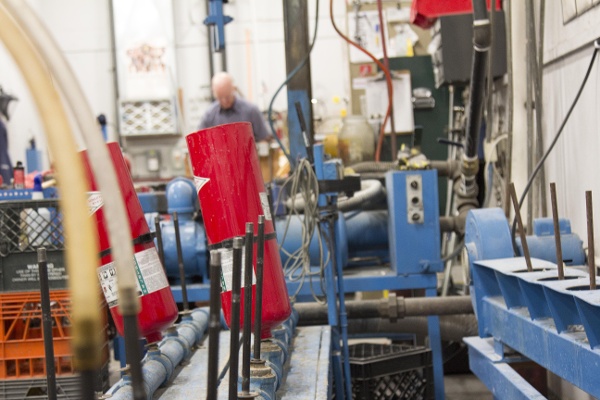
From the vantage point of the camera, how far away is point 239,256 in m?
1.74

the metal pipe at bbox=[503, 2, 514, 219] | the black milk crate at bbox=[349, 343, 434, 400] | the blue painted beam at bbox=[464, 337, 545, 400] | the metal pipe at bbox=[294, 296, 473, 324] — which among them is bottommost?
the black milk crate at bbox=[349, 343, 434, 400]

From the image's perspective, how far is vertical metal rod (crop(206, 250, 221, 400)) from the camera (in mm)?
1341

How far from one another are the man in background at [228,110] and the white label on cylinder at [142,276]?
414 cm

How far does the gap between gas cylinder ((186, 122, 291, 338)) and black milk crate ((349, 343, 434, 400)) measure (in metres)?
1.25

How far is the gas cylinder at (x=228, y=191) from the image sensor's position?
237 centimetres

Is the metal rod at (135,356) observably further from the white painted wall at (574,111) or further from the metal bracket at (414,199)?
the metal bracket at (414,199)

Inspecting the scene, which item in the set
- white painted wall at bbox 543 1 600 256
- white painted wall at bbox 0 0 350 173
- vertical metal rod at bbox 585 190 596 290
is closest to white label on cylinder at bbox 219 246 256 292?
vertical metal rod at bbox 585 190 596 290

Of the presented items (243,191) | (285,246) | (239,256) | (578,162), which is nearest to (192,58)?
(285,246)

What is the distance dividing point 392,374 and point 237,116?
339cm

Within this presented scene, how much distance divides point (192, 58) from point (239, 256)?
8405 millimetres

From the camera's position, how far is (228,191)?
2371 mm

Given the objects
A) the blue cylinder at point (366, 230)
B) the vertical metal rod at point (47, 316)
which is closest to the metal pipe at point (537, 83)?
the blue cylinder at point (366, 230)

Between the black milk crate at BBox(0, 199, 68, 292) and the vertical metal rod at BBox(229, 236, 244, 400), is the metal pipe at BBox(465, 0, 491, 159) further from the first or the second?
the vertical metal rod at BBox(229, 236, 244, 400)

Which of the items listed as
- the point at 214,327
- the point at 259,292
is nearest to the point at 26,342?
the point at 259,292
